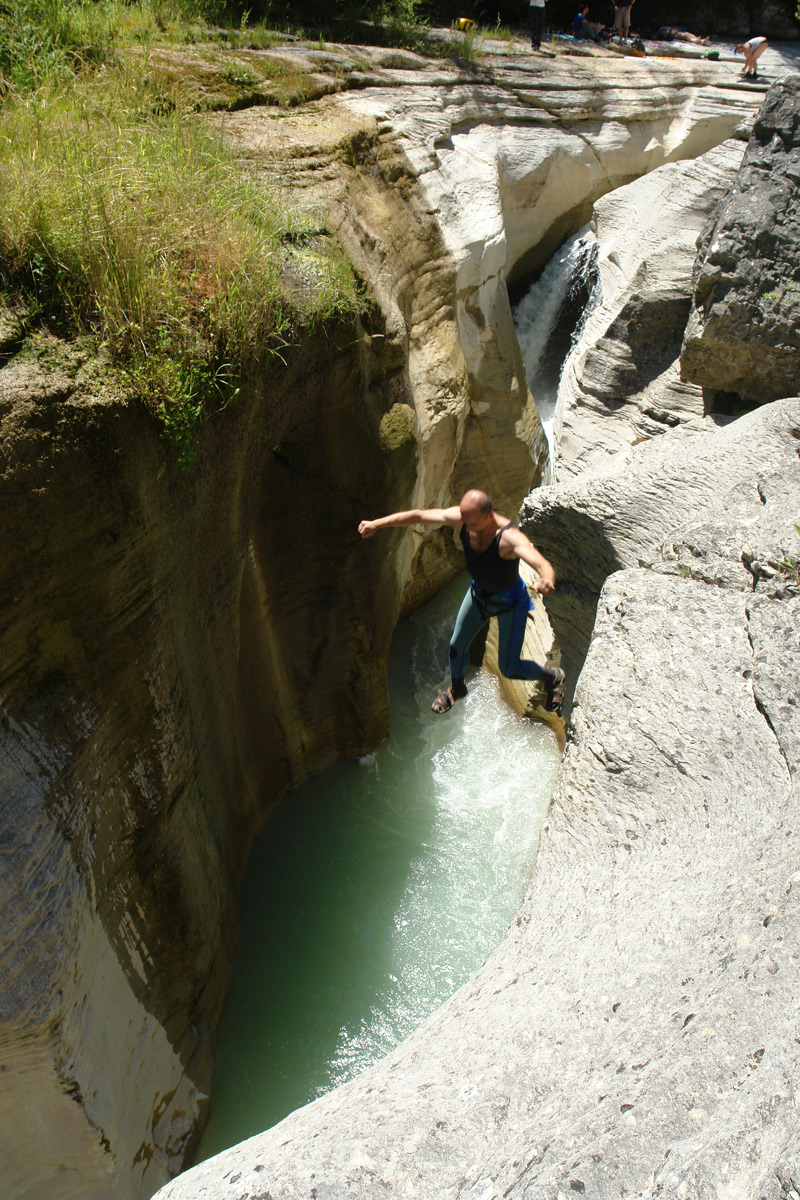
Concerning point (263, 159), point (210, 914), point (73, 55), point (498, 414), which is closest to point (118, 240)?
point (263, 159)

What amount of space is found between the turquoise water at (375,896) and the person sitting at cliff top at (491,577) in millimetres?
2109

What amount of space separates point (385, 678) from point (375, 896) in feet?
6.12

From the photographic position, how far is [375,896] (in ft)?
20.4

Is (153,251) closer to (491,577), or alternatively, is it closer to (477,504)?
(477,504)

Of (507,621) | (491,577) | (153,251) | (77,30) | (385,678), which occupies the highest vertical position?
(77,30)

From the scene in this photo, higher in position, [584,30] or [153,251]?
[584,30]

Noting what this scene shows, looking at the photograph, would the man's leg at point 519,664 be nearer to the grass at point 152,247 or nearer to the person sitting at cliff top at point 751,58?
the grass at point 152,247

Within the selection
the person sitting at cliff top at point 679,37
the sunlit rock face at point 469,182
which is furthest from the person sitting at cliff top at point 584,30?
the person sitting at cliff top at point 679,37

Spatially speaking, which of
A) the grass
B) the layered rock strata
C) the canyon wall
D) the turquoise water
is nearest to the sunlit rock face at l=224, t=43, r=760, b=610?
the grass

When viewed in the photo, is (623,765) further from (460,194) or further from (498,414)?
(460,194)

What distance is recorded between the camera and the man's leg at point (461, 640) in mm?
4691

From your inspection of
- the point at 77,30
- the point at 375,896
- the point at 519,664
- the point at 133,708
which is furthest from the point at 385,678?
the point at 77,30

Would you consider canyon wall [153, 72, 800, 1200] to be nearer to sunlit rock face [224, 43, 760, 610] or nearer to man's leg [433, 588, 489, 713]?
man's leg [433, 588, 489, 713]

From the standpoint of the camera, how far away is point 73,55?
6066mm
